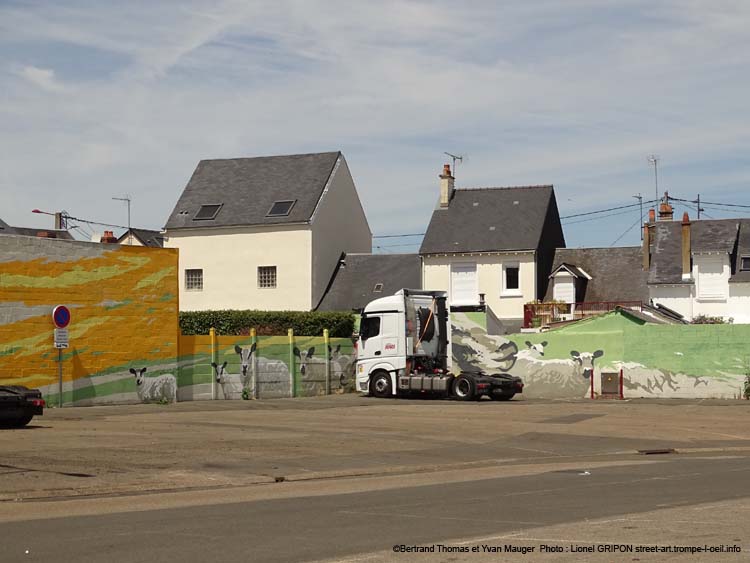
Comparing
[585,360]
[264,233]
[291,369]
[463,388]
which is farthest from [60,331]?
[264,233]

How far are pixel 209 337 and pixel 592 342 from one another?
45.8 feet

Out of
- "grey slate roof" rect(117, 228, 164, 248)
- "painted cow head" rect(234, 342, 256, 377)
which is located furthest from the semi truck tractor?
"grey slate roof" rect(117, 228, 164, 248)

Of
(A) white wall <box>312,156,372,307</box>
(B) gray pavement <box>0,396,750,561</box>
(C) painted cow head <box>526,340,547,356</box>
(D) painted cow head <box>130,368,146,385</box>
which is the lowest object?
(B) gray pavement <box>0,396,750,561</box>

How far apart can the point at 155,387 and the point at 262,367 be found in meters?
4.63

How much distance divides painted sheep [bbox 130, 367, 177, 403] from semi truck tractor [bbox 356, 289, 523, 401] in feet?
27.0

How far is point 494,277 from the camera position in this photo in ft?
198

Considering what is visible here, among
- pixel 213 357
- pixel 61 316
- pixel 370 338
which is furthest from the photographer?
pixel 370 338

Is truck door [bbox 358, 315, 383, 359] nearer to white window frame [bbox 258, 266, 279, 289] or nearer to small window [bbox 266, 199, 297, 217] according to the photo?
white window frame [bbox 258, 266, 279, 289]

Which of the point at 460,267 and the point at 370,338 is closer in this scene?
the point at 370,338

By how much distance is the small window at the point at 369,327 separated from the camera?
40156mm

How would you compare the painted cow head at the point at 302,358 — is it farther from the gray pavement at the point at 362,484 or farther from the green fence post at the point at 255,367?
the gray pavement at the point at 362,484

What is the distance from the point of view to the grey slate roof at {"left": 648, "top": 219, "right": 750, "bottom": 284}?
194 ft

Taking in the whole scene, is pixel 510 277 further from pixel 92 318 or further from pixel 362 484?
pixel 362 484

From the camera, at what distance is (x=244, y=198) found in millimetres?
63312
